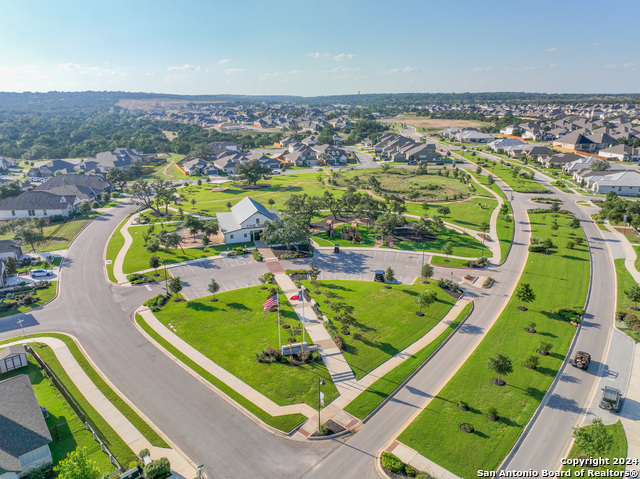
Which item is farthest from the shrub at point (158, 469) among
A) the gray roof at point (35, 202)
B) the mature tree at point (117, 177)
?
the mature tree at point (117, 177)

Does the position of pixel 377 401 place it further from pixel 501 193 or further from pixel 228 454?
pixel 501 193

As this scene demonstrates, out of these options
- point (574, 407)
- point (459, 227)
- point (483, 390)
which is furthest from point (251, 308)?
point (459, 227)

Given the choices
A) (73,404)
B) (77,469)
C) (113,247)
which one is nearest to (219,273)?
(113,247)

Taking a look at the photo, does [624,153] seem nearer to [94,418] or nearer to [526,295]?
[526,295]

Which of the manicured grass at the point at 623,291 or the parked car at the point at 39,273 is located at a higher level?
the parked car at the point at 39,273

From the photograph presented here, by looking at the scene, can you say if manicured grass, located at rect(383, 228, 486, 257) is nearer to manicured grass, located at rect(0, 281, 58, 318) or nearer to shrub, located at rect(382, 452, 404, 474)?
shrub, located at rect(382, 452, 404, 474)

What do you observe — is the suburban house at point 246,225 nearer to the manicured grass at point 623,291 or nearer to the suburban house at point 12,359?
the suburban house at point 12,359

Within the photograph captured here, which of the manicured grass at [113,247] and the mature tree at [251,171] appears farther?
the mature tree at [251,171]
